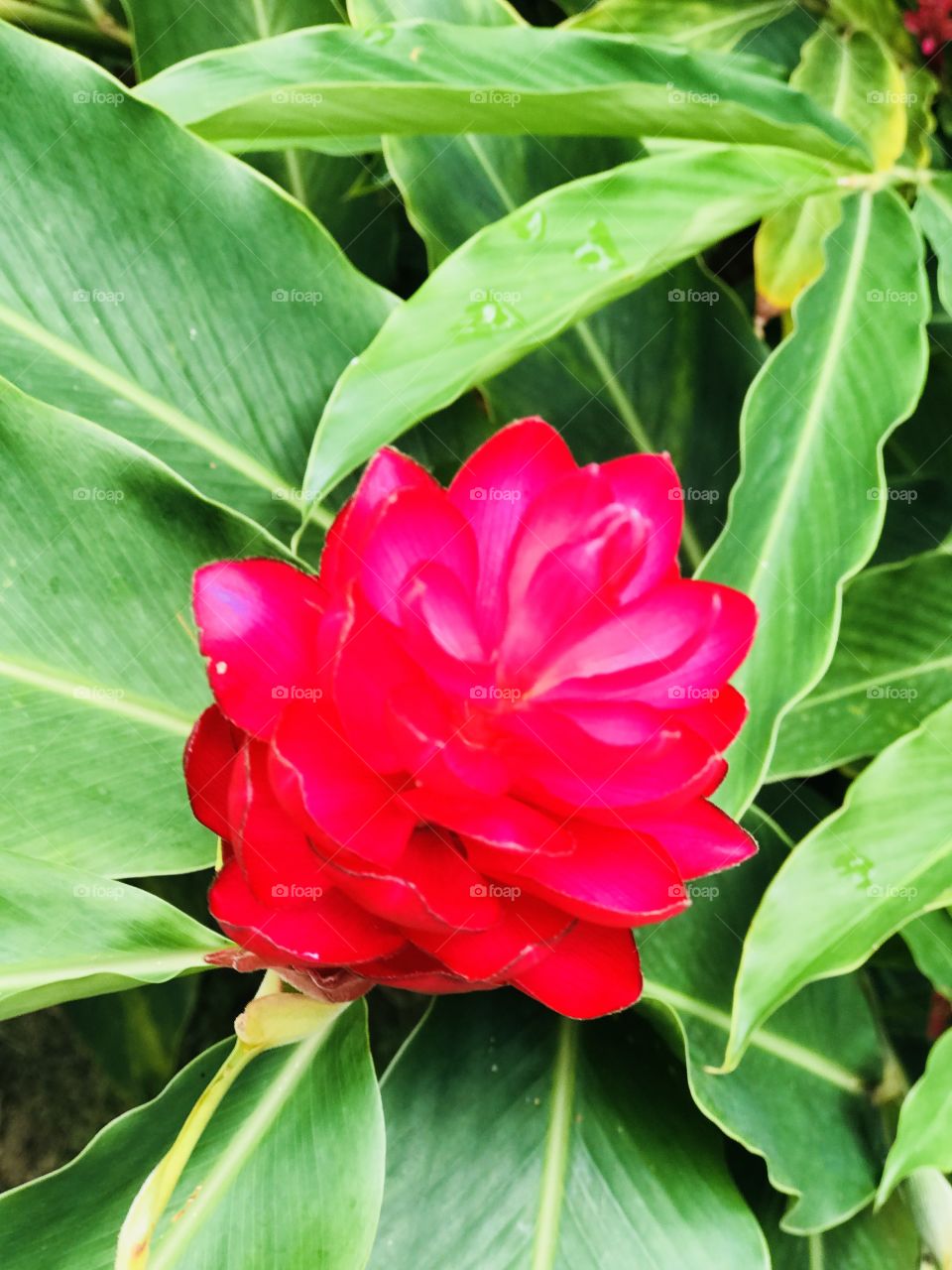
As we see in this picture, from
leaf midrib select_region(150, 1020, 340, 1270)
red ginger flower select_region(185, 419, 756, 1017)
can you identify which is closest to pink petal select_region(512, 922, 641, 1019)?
red ginger flower select_region(185, 419, 756, 1017)

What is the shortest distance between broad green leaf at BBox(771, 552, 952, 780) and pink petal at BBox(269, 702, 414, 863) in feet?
1.36

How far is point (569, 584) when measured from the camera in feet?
1.55

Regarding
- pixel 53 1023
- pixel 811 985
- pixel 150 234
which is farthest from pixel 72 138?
pixel 53 1023

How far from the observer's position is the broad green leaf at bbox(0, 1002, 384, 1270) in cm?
61

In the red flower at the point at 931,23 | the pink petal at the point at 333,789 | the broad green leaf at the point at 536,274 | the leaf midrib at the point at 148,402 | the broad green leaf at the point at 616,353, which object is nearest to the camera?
the pink petal at the point at 333,789

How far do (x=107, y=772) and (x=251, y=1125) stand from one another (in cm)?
22

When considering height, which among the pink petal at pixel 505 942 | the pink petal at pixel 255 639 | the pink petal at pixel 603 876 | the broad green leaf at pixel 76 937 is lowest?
the broad green leaf at pixel 76 937

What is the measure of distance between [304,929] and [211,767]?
86 millimetres

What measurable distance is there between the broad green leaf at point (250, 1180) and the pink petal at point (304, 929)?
0.59 ft

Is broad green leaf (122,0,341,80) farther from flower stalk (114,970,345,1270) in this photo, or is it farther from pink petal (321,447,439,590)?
flower stalk (114,970,345,1270)

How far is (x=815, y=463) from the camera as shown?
2.34 ft

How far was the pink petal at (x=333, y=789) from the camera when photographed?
0.45 m

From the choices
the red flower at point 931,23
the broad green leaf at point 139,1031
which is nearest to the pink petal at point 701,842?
the broad green leaf at point 139,1031

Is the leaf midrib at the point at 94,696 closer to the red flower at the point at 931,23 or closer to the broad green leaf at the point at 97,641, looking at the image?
the broad green leaf at the point at 97,641
